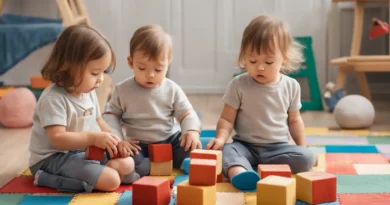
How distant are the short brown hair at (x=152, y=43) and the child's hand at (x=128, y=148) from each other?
21cm

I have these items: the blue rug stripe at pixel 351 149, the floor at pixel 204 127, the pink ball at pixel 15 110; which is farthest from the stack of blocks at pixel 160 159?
the pink ball at pixel 15 110

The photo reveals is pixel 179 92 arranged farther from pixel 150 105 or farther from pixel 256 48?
pixel 256 48

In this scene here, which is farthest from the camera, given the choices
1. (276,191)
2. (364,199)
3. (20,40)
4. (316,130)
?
(20,40)

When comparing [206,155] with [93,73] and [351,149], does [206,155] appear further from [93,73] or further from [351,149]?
[351,149]

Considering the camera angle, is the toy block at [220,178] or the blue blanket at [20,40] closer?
the toy block at [220,178]

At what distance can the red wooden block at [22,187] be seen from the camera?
133 centimetres

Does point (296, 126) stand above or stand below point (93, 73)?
below

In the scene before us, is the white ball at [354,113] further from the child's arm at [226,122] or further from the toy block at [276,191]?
the toy block at [276,191]

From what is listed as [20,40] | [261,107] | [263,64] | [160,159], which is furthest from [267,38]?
[20,40]

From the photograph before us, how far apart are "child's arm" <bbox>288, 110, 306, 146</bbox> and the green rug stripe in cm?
17

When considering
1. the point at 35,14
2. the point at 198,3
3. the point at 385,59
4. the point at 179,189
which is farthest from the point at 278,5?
the point at 179,189

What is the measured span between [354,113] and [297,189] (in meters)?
0.97

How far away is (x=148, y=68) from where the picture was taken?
145 centimetres

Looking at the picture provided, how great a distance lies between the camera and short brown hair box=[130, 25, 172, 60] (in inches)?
55.9
